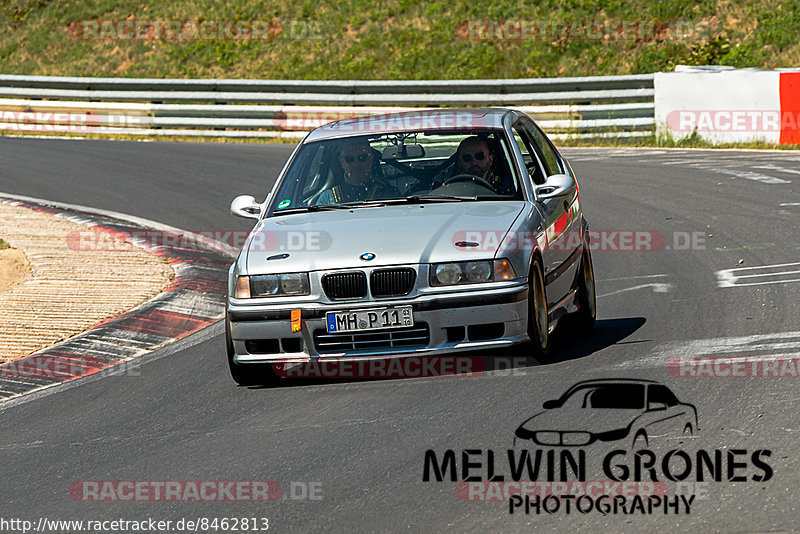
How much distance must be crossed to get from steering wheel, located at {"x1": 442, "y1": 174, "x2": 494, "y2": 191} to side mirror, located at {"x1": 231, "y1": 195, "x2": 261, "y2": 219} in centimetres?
130

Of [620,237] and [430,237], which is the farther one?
[620,237]

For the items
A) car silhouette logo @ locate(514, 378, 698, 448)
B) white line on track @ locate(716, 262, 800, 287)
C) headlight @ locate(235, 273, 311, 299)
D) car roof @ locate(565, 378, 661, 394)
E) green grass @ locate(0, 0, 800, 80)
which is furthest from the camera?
green grass @ locate(0, 0, 800, 80)

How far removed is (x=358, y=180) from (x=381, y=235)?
1.13 meters

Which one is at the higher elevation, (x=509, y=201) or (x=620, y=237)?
(x=509, y=201)

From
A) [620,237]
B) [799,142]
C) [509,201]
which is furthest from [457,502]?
[799,142]

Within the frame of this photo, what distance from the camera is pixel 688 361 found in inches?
287

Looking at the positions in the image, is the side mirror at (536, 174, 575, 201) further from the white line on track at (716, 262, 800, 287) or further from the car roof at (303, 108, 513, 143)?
the white line on track at (716, 262, 800, 287)

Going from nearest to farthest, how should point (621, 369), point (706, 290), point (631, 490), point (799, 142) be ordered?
point (631, 490) < point (621, 369) < point (706, 290) < point (799, 142)

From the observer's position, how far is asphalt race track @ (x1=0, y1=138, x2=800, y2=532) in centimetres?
500

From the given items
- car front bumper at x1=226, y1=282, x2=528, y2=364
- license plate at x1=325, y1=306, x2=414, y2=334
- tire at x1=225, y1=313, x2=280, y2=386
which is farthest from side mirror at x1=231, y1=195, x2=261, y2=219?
license plate at x1=325, y1=306, x2=414, y2=334

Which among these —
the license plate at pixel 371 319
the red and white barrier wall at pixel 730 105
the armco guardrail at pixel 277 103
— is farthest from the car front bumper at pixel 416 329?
the armco guardrail at pixel 277 103

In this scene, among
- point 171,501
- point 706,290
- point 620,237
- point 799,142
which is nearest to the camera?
point 171,501

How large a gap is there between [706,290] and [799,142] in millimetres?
10781

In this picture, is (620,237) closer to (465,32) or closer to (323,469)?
(323,469)
